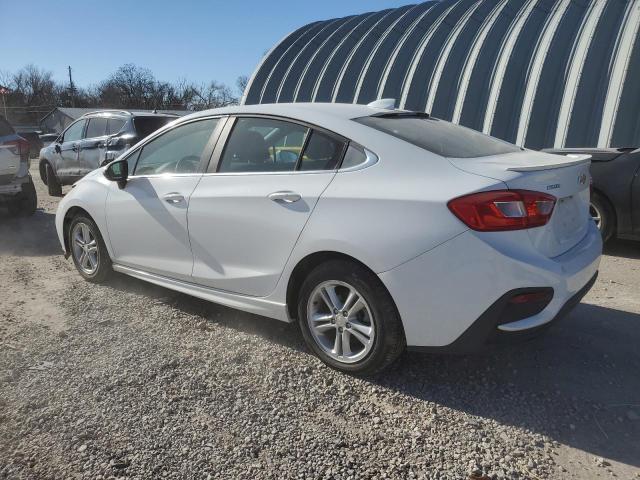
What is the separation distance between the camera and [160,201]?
392 centimetres

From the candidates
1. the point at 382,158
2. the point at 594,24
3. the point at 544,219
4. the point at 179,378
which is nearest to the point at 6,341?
the point at 179,378

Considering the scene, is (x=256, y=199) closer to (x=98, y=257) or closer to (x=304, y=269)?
(x=304, y=269)

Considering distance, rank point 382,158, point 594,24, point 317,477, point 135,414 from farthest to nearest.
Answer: point 594,24
point 382,158
point 135,414
point 317,477

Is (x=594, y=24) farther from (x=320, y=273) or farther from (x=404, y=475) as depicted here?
(x=404, y=475)

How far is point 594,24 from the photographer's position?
9531mm

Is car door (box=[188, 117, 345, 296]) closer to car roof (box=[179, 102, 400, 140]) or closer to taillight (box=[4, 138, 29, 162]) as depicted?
car roof (box=[179, 102, 400, 140])

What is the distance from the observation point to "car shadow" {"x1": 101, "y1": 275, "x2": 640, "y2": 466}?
8.57ft

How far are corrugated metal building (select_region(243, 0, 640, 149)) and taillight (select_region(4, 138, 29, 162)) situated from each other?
7.76 metres

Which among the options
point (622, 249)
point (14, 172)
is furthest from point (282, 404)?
point (14, 172)

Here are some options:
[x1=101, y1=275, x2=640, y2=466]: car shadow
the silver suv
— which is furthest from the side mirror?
the silver suv

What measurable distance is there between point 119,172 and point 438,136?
2.64 meters

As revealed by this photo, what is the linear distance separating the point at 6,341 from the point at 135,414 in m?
1.55

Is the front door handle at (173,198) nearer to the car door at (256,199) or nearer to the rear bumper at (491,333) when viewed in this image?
the car door at (256,199)

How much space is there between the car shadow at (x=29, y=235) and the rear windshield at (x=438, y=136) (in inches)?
187
